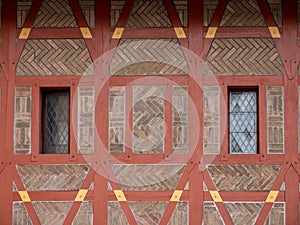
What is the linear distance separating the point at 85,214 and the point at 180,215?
4.89 feet

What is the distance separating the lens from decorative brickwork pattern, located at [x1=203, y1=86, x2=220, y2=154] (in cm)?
1108

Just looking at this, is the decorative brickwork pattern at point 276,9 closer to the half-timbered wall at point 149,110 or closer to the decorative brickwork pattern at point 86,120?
the half-timbered wall at point 149,110

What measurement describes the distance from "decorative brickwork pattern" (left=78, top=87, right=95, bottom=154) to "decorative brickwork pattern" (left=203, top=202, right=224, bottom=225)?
201 cm

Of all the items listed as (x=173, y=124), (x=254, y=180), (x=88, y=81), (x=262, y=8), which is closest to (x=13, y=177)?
(x=88, y=81)

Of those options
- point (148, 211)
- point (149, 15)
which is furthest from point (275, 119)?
point (149, 15)

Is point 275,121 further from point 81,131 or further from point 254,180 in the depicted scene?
point 81,131

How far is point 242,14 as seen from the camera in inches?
444

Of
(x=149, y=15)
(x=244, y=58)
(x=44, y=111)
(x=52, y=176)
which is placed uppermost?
(x=149, y=15)

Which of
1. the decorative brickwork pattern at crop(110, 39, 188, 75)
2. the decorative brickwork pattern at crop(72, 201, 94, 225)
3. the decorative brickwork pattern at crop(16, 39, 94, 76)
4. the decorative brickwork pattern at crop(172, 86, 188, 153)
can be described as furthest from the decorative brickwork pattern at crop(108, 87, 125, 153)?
the decorative brickwork pattern at crop(72, 201, 94, 225)

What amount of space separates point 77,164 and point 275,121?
10.5 ft

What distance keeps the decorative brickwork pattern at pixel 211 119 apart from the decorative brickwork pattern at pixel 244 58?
34 centimetres

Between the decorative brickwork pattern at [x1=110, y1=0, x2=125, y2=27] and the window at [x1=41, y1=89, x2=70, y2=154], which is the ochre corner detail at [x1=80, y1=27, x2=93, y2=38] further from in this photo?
the window at [x1=41, y1=89, x2=70, y2=154]

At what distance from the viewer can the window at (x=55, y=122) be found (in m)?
11.4

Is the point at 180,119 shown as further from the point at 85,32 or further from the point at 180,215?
the point at 85,32
